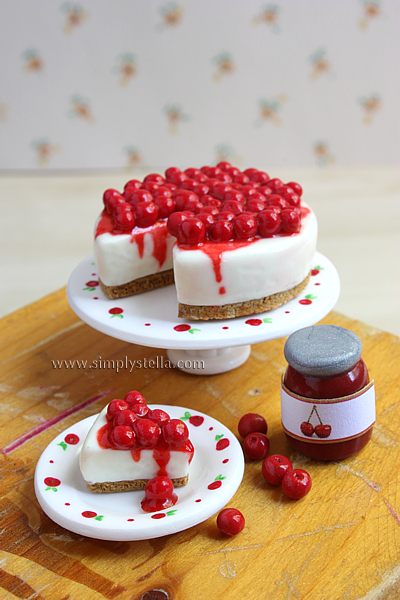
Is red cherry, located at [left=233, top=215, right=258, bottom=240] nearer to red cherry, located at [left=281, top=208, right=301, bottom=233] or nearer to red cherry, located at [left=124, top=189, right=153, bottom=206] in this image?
red cherry, located at [left=281, top=208, right=301, bottom=233]

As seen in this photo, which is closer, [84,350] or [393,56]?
[84,350]

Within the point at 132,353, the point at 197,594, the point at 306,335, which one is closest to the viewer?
the point at 197,594

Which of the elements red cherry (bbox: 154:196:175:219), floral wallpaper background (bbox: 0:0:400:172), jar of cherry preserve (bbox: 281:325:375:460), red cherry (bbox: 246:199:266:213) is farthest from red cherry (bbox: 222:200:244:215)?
floral wallpaper background (bbox: 0:0:400:172)

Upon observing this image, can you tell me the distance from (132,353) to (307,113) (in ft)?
7.64

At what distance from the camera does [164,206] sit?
1.53 metres

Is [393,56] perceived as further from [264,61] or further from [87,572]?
[87,572]

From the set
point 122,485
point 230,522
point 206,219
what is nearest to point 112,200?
point 206,219

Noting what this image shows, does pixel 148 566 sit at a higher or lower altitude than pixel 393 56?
lower

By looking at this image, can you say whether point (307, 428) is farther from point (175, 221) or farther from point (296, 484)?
point (175, 221)

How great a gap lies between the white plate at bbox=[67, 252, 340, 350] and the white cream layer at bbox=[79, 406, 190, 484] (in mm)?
259

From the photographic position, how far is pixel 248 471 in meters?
1.25

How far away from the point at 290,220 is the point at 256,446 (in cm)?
51

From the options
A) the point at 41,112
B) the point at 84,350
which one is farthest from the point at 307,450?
the point at 41,112

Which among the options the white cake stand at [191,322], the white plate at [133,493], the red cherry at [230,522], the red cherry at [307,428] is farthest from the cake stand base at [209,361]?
the red cherry at [230,522]
